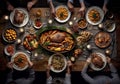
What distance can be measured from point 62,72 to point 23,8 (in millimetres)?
1875

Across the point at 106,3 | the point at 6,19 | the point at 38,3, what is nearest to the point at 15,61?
the point at 6,19

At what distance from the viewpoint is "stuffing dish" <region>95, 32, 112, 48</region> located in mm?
6711

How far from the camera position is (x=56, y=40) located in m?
6.70

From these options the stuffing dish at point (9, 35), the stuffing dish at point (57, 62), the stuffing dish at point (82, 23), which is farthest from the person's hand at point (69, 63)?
the stuffing dish at point (9, 35)

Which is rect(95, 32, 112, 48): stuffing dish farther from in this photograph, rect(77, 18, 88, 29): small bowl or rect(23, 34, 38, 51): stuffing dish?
rect(23, 34, 38, 51): stuffing dish

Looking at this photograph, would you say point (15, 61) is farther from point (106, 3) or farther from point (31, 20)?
point (106, 3)

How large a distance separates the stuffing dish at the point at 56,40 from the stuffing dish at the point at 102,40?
0.62 meters

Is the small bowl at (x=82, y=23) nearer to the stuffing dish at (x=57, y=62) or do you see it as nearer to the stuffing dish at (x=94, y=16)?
the stuffing dish at (x=94, y=16)

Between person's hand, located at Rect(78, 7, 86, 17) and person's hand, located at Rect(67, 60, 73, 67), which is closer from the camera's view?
person's hand, located at Rect(67, 60, 73, 67)

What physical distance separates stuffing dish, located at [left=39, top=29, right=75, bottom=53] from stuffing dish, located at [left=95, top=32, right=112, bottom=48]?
2.05ft

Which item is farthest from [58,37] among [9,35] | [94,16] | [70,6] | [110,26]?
[110,26]

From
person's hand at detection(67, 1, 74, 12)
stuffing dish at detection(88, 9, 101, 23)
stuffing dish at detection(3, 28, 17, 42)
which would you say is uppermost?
person's hand at detection(67, 1, 74, 12)

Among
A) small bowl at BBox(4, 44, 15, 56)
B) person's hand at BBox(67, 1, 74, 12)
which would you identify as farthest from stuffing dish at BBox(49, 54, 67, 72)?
person's hand at BBox(67, 1, 74, 12)

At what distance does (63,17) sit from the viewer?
6.74 m
